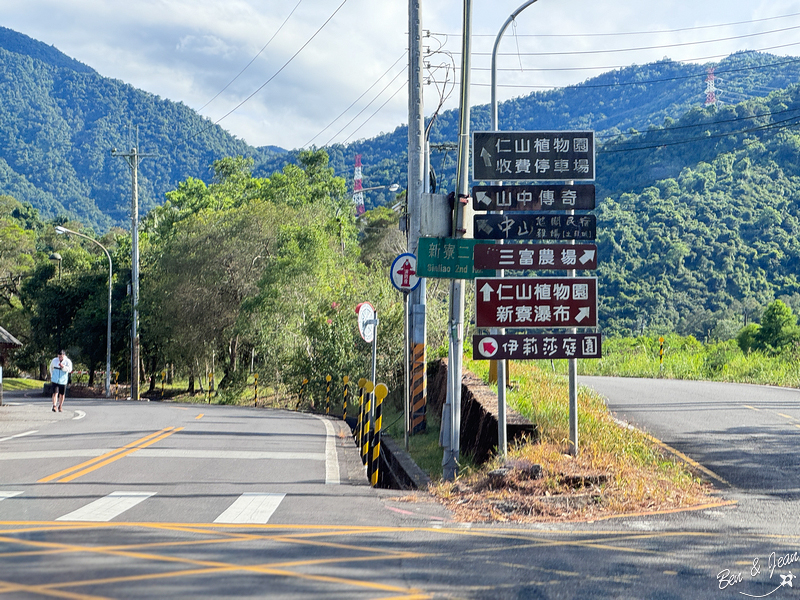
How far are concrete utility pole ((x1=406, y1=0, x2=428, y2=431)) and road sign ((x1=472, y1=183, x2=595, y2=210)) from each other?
3553 mm

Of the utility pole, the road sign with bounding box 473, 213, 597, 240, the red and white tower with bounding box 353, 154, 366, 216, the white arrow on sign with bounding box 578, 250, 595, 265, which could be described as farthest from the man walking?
the red and white tower with bounding box 353, 154, 366, 216

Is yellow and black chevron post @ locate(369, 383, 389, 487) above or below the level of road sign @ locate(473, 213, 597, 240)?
below

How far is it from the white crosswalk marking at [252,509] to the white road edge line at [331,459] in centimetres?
146

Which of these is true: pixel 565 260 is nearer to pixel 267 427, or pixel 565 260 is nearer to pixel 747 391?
pixel 267 427

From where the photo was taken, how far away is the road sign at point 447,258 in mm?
11031

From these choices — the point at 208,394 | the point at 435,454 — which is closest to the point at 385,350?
the point at 435,454

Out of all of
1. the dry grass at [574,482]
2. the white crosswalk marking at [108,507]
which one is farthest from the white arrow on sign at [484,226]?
the white crosswalk marking at [108,507]

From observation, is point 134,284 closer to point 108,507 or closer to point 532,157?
point 532,157

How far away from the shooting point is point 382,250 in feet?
186

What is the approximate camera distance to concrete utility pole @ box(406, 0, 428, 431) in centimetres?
1469

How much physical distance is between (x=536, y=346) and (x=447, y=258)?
1.79 m

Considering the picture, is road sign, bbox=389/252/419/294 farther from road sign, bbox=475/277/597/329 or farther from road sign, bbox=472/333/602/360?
road sign, bbox=472/333/602/360

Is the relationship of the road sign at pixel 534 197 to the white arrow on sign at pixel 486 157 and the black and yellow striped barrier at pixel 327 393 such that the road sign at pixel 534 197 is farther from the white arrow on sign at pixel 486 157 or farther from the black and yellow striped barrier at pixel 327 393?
the black and yellow striped barrier at pixel 327 393

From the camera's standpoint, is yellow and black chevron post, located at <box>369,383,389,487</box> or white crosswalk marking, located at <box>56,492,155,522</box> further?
yellow and black chevron post, located at <box>369,383,389,487</box>
